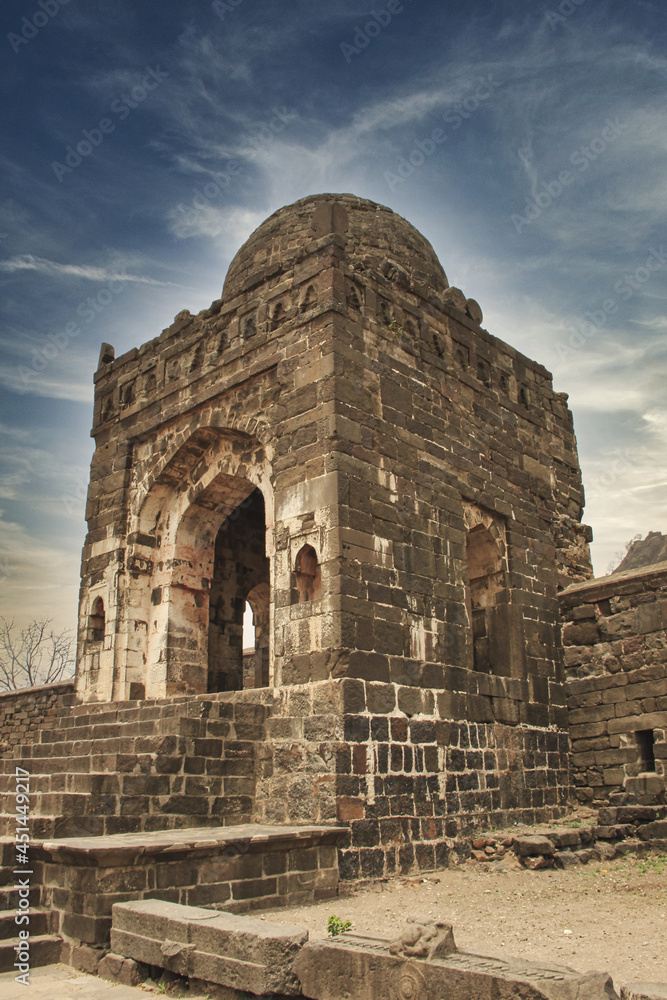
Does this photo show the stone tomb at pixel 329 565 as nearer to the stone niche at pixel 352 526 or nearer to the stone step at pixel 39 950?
the stone niche at pixel 352 526

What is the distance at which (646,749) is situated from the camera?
9609mm

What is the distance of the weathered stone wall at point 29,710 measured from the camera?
14.8 meters

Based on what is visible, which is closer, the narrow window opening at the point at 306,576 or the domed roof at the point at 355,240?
the narrow window opening at the point at 306,576

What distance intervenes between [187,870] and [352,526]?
3.40 m

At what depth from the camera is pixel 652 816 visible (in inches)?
356

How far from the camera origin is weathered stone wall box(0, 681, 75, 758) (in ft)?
48.5

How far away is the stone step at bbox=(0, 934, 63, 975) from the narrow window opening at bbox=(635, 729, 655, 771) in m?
6.88

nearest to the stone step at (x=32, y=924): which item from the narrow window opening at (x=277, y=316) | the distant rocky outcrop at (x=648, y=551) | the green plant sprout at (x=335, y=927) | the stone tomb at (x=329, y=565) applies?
the stone tomb at (x=329, y=565)

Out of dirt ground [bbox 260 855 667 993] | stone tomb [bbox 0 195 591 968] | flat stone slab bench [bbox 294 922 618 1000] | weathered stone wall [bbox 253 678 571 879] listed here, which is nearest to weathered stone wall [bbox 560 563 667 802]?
stone tomb [bbox 0 195 591 968]

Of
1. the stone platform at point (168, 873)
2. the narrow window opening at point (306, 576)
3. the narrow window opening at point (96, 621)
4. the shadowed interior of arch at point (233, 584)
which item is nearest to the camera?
the stone platform at point (168, 873)

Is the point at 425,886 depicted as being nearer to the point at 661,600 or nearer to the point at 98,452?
the point at 661,600

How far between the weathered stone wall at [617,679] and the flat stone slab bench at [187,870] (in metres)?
4.47

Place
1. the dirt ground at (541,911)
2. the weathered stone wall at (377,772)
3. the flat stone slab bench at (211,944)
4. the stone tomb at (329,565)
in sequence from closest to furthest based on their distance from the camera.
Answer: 1. the flat stone slab bench at (211,944)
2. the dirt ground at (541,911)
3. the weathered stone wall at (377,772)
4. the stone tomb at (329,565)

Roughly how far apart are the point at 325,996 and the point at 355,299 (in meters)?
6.88
